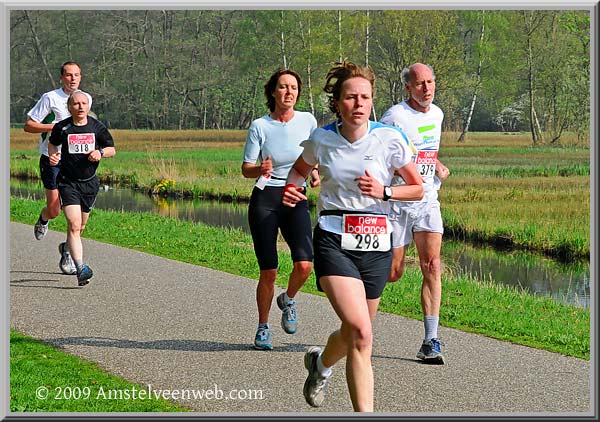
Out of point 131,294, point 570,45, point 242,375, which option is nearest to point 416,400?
point 242,375

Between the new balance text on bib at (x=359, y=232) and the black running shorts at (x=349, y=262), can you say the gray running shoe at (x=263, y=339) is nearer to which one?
the black running shorts at (x=349, y=262)

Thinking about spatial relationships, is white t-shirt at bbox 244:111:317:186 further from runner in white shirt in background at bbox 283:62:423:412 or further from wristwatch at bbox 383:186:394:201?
wristwatch at bbox 383:186:394:201

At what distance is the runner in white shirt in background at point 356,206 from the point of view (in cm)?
647

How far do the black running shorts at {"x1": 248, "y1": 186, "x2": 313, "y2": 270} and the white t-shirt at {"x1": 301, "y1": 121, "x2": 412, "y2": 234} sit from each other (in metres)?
1.97

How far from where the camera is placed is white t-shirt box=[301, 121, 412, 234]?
662 centimetres

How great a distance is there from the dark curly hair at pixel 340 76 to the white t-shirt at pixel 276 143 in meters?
1.58

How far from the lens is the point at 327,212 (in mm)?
6691

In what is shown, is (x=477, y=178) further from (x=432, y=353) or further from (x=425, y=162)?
(x=432, y=353)

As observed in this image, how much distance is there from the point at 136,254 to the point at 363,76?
8431 millimetres

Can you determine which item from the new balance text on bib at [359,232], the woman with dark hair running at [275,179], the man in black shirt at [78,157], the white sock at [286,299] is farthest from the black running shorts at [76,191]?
the new balance text on bib at [359,232]

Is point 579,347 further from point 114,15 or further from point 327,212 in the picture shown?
point 114,15

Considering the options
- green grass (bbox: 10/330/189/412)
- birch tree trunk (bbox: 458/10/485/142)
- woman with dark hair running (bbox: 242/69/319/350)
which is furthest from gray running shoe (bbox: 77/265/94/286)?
birch tree trunk (bbox: 458/10/485/142)

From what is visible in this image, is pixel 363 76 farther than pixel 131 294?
No

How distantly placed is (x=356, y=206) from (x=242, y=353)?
8.16 feet
